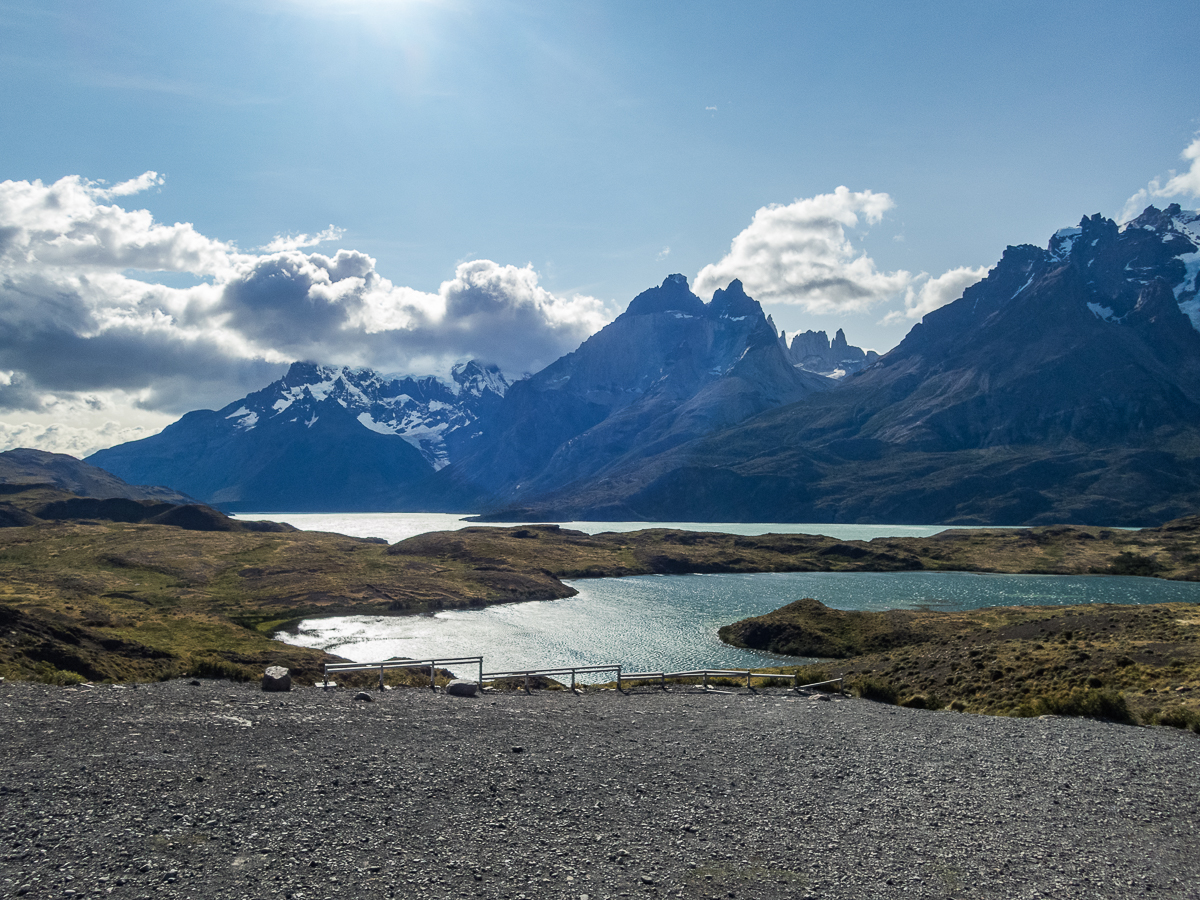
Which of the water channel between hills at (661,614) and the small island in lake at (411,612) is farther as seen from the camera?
the water channel between hills at (661,614)

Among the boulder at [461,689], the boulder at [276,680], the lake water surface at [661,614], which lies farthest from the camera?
the lake water surface at [661,614]

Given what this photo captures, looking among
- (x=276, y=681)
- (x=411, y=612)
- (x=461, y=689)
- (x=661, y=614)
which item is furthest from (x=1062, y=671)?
(x=411, y=612)

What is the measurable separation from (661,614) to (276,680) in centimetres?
10064

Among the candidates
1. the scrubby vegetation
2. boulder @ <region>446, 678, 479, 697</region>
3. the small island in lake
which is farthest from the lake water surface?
boulder @ <region>446, 678, 479, 697</region>

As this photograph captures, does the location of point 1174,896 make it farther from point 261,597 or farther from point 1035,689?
point 261,597

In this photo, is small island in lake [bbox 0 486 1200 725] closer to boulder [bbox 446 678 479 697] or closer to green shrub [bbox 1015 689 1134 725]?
green shrub [bbox 1015 689 1134 725]

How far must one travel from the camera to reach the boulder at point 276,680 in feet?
106

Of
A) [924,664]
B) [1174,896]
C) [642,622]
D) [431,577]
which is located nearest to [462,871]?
[1174,896]

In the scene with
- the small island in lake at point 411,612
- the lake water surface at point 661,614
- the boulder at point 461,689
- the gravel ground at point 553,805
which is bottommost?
the lake water surface at point 661,614

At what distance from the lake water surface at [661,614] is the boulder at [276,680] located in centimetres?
5023

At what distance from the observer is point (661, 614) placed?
12812cm

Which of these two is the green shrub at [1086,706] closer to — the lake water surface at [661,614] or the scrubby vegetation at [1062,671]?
the scrubby vegetation at [1062,671]

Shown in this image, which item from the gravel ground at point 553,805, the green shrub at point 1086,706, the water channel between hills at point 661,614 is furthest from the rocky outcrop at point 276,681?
the water channel between hills at point 661,614

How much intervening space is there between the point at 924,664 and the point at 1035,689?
13.6 m
